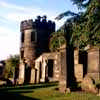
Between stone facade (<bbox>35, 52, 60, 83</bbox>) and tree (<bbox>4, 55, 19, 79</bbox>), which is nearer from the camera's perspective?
stone facade (<bbox>35, 52, 60, 83</bbox>)

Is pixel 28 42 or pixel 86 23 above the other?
pixel 28 42

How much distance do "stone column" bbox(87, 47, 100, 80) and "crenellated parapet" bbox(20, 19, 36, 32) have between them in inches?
851

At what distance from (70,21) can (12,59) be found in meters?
22.4

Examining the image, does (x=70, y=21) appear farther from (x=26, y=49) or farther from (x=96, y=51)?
(x=26, y=49)

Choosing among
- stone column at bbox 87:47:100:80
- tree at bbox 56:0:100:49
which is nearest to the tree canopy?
tree at bbox 56:0:100:49

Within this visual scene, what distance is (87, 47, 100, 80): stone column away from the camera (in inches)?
548

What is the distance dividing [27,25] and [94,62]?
23.3 m

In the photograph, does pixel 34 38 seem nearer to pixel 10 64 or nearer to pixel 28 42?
pixel 28 42

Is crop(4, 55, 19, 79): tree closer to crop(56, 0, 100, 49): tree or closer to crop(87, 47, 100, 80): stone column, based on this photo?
crop(87, 47, 100, 80): stone column

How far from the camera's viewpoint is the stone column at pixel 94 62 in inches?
548

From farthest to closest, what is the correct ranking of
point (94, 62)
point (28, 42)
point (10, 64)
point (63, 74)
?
1. point (28, 42)
2. point (10, 64)
3. point (94, 62)
4. point (63, 74)

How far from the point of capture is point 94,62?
566 inches

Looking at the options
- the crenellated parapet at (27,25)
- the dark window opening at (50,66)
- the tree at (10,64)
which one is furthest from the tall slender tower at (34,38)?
the dark window opening at (50,66)

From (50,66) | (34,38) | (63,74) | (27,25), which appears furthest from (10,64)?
(63,74)
